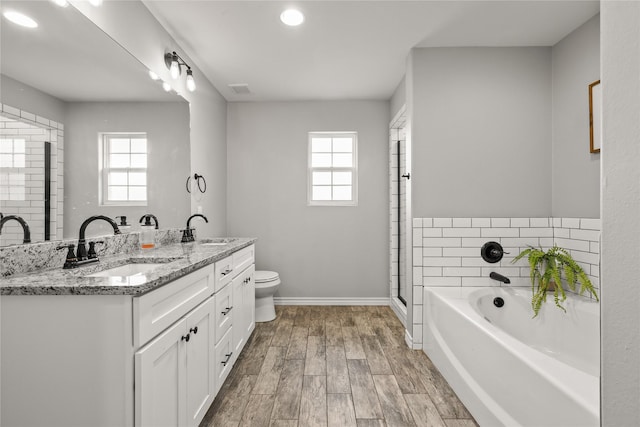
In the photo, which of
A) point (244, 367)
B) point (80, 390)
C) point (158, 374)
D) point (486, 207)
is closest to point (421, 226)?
point (486, 207)

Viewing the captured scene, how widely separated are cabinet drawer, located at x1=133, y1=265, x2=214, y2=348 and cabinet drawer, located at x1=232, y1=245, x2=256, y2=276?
0.57 metres

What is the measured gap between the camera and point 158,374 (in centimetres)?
129

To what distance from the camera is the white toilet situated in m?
3.35

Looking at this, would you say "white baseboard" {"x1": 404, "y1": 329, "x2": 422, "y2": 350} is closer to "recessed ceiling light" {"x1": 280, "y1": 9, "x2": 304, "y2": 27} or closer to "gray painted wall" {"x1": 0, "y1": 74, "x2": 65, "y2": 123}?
"recessed ceiling light" {"x1": 280, "y1": 9, "x2": 304, "y2": 27}

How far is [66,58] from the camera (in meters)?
1.62

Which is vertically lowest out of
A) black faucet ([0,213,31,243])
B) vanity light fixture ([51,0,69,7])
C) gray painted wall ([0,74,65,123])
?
black faucet ([0,213,31,243])

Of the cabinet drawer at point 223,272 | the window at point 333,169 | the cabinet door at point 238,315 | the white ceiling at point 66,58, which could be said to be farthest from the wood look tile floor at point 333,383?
the white ceiling at point 66,58

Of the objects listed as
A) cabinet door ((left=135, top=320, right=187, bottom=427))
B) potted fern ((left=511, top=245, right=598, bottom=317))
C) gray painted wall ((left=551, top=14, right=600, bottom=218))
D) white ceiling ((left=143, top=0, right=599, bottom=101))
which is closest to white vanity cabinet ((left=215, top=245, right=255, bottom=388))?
cabinet door ((left=135, top=320, right=187, bottom=427))

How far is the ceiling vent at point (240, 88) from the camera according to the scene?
3.51m

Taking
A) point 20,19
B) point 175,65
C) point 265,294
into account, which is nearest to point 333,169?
point 265,294

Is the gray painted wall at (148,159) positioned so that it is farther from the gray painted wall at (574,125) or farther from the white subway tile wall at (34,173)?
the gray painted wall at (574,125)

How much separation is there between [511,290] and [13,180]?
3.04m

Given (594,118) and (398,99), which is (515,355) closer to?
(594,118)

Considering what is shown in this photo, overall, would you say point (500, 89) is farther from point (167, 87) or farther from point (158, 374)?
point (158, 374)
